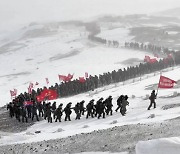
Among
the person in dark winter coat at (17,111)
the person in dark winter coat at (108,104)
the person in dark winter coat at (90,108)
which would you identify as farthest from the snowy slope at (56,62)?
the person in dark winter coat at (108,104)

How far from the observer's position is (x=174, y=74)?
40031mm

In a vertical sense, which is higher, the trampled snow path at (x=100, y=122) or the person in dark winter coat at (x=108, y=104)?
the person in dark winter coat at (x=108, y=104)

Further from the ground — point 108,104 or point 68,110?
point 108,104

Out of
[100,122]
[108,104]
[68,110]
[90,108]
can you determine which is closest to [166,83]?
[108,104]

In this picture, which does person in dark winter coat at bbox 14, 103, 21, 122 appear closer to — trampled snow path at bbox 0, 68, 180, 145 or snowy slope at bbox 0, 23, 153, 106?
trampled snow path at bbox 0, 68, 180, 145

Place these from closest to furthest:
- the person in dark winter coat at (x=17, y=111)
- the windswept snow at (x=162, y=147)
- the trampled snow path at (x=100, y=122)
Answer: the windswept snow at (x=162, y=147), the trampled snow path at (x=100, y=122), the person in dark winter coat at (x=17, y=111)

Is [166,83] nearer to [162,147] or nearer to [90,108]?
[90,108]

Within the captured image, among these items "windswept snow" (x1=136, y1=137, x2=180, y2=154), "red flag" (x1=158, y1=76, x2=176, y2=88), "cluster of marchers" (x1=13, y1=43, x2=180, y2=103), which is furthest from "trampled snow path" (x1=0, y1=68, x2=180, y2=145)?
"windswept snow" (x1=136, y1=137, x2=180, y2=154)

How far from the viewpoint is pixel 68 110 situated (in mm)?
24188

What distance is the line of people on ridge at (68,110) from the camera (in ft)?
76.3

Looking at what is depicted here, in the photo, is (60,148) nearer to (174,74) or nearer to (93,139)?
(93,139)

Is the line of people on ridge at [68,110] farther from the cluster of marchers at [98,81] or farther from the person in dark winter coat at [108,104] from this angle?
the cluster of marchers at [98,81]

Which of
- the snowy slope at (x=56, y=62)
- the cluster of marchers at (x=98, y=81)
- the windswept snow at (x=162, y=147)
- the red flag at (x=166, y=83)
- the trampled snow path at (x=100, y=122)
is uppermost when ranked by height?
the windswept snow at (x=162, y=147)

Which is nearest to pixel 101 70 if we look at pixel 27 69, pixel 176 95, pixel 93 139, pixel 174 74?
pixel 27 69
